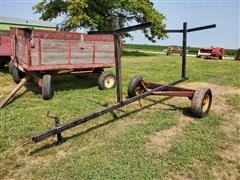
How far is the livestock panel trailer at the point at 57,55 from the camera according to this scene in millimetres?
7191

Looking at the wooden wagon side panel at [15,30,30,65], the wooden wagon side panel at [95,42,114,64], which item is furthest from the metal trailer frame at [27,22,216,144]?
the wooden wagon side panel at [15,30,30,65]

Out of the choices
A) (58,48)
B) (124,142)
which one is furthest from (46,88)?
(124,142)

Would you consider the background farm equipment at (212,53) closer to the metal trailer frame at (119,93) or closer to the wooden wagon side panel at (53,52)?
the metal trailer frame at (119,93)

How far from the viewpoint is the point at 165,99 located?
25.4 feet

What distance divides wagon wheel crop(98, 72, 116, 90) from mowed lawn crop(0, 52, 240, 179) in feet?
3.63

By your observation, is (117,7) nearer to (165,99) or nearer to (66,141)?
(165,99)

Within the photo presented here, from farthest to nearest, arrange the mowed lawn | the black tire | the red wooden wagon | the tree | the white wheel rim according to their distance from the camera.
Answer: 1. the tree
2. the red wooden wagon
3. the white wheel rim
4. the black tire
5. the mowed lawn

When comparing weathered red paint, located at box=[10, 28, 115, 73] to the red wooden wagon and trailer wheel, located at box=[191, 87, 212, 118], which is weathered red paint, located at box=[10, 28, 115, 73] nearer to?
the red wooden wagon

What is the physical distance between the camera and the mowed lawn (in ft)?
12.5

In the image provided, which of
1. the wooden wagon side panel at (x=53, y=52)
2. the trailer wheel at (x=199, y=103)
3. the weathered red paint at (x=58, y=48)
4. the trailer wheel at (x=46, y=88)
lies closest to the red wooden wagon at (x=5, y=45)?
the weathered red paint at (x=58, y=48)

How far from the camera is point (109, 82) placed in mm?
9008

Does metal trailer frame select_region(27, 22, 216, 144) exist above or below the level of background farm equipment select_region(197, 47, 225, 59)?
below

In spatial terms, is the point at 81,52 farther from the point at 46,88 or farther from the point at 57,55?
the point at 46,88

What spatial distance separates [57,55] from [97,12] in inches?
811
